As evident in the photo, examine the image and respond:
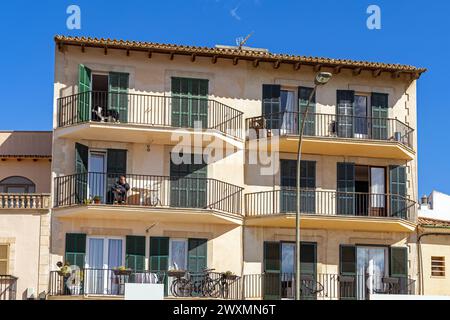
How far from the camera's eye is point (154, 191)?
27.7 meters

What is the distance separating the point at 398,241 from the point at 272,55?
852cm

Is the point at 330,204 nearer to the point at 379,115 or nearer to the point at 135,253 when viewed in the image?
the point at 379,115

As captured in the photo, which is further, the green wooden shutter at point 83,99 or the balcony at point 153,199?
the green wooden shutter at point 83,99

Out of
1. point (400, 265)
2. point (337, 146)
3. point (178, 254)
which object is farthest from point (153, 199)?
point (400, 265)

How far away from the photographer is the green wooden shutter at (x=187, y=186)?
91.6ft

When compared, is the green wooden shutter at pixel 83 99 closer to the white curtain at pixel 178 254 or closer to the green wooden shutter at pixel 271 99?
the white curtain at pixel 178 254

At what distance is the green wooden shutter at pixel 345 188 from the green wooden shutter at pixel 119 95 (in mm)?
8356

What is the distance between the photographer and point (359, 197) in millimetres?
30078

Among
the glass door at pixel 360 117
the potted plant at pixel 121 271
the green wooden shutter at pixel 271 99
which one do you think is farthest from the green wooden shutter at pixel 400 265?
the potted plant at pixel 121 271

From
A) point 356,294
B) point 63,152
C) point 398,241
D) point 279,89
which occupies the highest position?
point 279,89

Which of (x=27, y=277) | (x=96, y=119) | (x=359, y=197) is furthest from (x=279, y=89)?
(x=27, y=277)

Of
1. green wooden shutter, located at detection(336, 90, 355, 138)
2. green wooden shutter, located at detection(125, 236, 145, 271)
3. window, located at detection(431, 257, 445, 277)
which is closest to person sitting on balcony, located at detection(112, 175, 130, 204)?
green wooden shutter, located at detection(125, 236, 145, 271)

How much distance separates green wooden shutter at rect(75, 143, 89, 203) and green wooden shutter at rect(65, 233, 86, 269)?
4.03 feet
